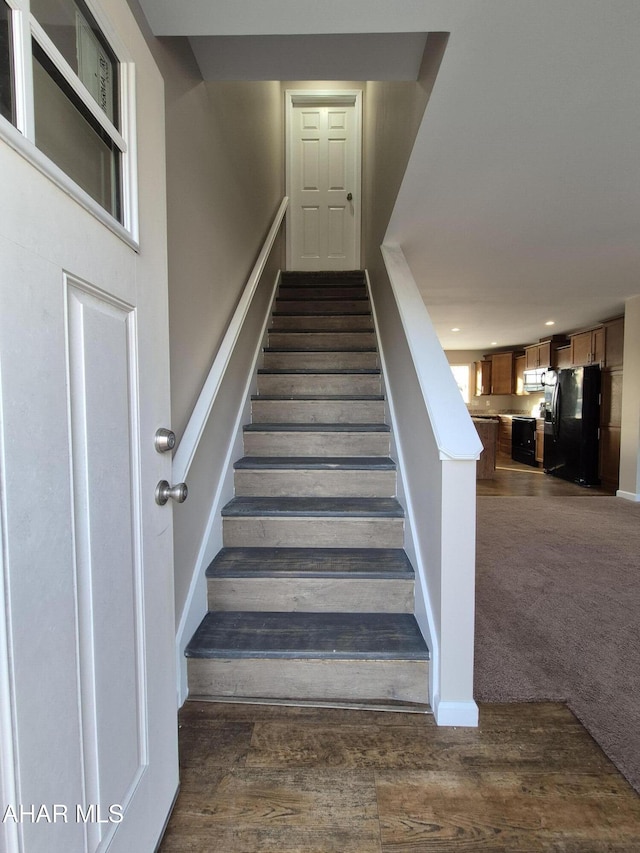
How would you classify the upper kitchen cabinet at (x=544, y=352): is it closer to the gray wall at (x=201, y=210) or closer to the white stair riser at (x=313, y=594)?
the gray wall at (x=201, y=210)

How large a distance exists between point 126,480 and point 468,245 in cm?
265

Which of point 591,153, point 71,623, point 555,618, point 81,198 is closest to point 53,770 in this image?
point 71,623

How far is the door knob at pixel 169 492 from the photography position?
3.19ft

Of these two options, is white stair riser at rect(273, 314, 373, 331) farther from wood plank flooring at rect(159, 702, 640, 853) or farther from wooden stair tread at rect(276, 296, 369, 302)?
wood plank flooring at rect(159, 702, 640, 853)

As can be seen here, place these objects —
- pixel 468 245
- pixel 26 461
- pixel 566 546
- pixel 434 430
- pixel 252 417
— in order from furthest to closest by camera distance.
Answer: pixel 566 546, pixel 468 245, pixel 252 417, pixel 434 430, pixel 26 461

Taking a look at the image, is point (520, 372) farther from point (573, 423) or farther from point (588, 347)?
point (573, 423)

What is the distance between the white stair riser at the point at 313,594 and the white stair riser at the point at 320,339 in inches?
74.6

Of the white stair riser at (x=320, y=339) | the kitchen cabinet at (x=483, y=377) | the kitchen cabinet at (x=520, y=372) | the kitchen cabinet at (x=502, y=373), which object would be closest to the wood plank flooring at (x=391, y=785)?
the white stair riser at (x=320, y=339)

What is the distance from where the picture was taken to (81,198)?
2.23 ft

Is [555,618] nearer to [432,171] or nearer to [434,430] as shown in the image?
[434,430]

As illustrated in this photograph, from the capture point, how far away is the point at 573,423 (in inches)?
210

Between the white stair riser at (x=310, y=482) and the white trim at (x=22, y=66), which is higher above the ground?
the white trim at (x=22, y=66)

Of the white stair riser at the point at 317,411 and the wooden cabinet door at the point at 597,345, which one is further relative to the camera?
the wooden cabinet door at the point at 597,345

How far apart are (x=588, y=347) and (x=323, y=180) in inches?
159
